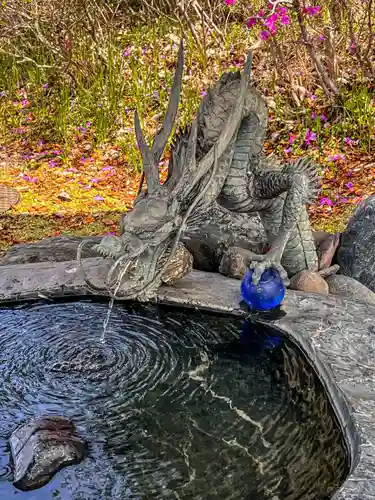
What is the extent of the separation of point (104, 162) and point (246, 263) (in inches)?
169

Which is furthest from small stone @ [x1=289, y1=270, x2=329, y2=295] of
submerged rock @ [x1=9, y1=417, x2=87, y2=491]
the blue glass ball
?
submerged rock @ [x1=9, y1=417, x2=87, y2=491]

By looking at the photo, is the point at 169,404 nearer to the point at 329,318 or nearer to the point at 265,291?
the point at 265,291

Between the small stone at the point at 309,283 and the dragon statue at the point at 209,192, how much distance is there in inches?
8.7

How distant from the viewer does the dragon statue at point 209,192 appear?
10.2 ft

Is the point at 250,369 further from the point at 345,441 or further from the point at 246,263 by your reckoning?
the point at 246,263

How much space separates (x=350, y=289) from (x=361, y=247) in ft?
1.43

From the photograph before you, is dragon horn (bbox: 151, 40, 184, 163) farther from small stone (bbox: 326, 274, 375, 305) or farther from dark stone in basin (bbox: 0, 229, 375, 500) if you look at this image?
small stone (bbox: 326, 274, 375, 305)

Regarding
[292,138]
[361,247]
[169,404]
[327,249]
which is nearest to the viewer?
[169,404]

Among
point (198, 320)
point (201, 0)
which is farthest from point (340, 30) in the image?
point (198, 320)

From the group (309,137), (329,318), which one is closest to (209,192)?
(329,318)

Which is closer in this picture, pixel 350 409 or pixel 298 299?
pixel 350 409

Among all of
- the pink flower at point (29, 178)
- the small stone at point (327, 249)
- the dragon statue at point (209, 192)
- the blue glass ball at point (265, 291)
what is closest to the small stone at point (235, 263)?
the dragon statue at point (209, 192)

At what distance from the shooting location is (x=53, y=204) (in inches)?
276

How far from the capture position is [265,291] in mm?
3234
